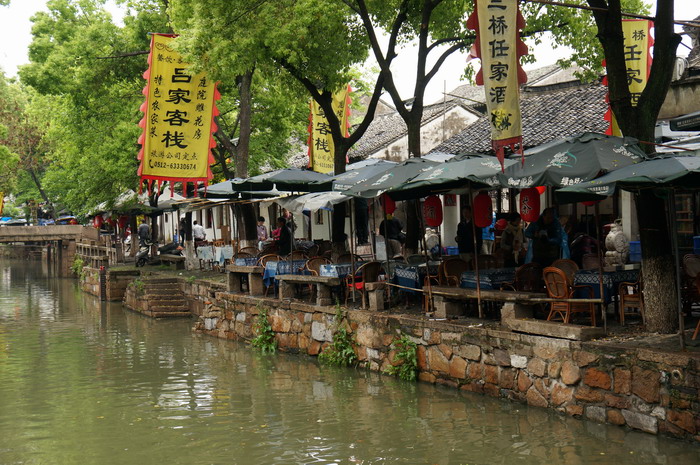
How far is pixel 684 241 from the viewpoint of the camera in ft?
57.3

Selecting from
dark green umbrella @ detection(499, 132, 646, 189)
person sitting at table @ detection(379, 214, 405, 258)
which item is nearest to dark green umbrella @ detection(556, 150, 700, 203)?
dark green umbrella @ detection(499, 132, 646, 189)

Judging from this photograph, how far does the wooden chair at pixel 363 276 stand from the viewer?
14.5m

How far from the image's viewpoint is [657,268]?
10102 mm

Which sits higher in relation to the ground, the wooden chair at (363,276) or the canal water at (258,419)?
the wooden chair at (363,276)

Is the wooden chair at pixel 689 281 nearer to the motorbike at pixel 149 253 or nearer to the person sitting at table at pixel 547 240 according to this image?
the person sitting at table at pixel 547 240

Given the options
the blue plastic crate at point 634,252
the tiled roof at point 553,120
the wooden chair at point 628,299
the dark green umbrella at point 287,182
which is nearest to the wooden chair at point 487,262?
the wooden chair at point 628,299

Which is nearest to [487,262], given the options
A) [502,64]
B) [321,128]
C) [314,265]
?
[314,265]

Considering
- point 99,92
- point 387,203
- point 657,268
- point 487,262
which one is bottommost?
point 657,268

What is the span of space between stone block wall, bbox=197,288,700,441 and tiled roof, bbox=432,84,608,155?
7.97 metres

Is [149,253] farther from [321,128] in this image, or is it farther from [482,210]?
[482,210]

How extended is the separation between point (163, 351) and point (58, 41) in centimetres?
1800

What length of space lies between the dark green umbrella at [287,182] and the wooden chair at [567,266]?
5398 mm

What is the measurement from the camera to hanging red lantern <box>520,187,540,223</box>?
11977mm

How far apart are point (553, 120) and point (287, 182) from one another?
31.0 feet
